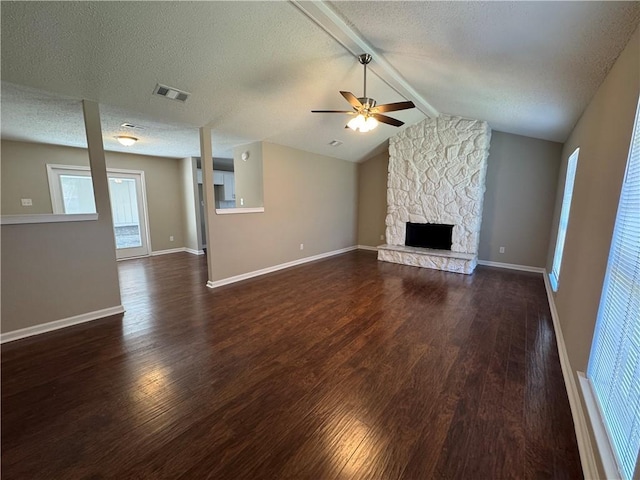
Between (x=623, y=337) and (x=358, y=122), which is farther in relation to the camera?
(x=358, y=122)

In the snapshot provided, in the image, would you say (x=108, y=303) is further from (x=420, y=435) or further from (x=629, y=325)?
(x=629, y=325)

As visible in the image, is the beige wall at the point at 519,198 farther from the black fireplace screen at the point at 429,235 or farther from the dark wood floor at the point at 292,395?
the dark wood floor at the point at 292,395

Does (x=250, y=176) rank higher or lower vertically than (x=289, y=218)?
higher

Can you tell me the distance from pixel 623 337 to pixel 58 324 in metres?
4.51

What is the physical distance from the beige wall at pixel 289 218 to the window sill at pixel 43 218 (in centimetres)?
148

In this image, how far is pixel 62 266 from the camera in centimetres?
293

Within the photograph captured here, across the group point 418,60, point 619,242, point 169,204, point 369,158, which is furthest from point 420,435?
point 169,204

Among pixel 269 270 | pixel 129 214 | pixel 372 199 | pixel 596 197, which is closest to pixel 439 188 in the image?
pixel 372 199

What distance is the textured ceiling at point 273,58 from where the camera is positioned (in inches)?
76.0

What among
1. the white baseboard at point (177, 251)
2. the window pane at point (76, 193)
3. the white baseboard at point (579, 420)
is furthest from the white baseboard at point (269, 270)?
the white baseboard at point (579, 420)

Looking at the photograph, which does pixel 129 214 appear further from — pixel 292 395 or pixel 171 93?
pixel 292 395

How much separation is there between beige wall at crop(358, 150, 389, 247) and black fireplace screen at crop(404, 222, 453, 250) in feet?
3.61

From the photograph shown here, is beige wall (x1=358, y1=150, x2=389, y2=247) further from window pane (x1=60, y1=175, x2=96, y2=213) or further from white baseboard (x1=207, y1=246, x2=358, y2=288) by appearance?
window pane (x1=60, y1=175, x2=96, y2=213)

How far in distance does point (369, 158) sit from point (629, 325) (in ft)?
20.9
